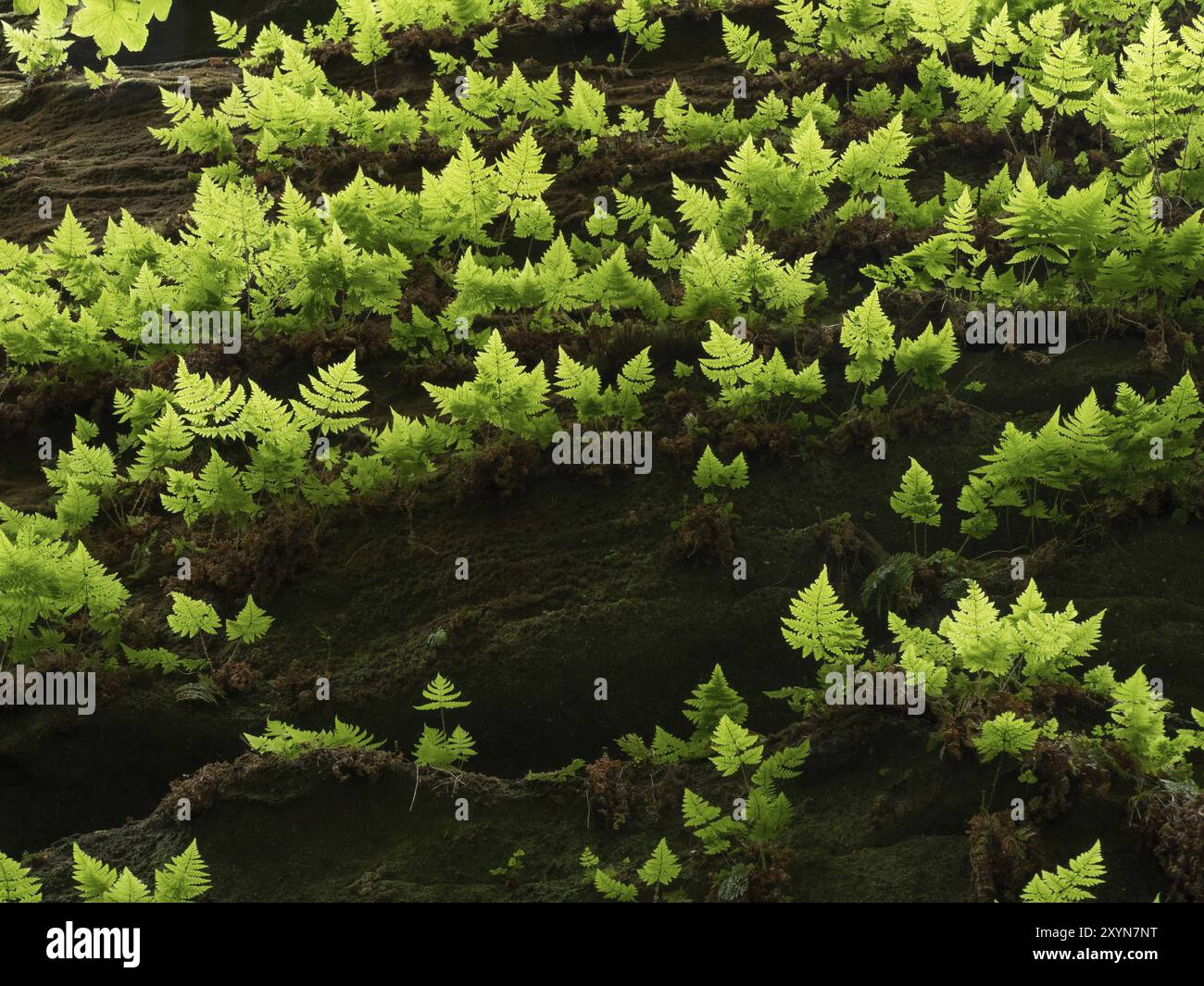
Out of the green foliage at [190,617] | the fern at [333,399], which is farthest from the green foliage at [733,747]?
the fern at [333,399]

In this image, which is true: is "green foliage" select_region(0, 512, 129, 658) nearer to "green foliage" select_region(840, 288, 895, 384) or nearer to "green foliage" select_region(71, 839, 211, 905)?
"green foliage" select_region(71, 839, 211, 905)

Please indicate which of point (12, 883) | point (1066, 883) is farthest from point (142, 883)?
point (1066, 883)

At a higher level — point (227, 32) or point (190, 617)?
point (227, 32)

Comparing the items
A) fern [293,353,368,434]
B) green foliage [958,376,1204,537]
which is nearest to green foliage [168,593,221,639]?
fern [293,353,368,434]

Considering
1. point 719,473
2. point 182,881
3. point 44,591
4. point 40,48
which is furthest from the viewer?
point 40,48

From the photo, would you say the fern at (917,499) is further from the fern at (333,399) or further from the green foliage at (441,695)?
the fern at (333,399)

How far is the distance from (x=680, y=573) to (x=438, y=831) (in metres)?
2.60

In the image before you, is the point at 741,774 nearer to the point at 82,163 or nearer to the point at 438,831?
the point at 438,831

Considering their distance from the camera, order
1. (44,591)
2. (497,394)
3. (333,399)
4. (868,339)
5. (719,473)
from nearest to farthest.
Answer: (44,591), (719,473), (497,394), (333,399), (868,339)

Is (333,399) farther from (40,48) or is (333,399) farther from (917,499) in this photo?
(40,48)

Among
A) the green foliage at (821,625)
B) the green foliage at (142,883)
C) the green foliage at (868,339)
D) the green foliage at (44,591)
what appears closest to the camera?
the green foliage at (142,883)

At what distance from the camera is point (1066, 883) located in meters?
5.32

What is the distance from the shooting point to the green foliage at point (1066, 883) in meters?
5.25
